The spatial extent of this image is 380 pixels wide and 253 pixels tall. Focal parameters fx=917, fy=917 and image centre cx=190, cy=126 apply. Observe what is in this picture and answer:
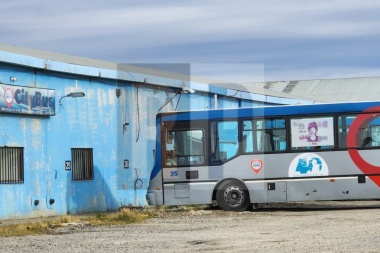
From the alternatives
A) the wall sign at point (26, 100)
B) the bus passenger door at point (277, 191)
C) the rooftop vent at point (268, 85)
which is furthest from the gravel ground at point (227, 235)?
the rooftop vent at point (268, 85)

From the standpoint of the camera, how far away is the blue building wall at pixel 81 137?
2736cm

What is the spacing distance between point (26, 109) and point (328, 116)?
29.2 feet

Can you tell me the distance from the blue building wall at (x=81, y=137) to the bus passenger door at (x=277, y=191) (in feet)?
22.9

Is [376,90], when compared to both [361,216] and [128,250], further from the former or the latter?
[128,250]

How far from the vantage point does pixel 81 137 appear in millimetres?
30469

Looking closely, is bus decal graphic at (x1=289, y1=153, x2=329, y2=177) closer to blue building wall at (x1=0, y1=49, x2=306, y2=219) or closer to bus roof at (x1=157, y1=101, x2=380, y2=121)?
bus roof at (x1=157, y1=101, x2=380, y2=121)

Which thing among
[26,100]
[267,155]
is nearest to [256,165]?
[267,155]

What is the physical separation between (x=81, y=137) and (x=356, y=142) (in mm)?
9427

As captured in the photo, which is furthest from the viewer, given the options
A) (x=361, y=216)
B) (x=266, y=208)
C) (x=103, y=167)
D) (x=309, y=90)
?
(x=309, y=90)

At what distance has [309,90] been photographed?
69312 mm

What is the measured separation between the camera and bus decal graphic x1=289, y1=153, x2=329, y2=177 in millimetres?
26219

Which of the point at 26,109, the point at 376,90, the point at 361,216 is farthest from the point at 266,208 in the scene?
the point at 376,90

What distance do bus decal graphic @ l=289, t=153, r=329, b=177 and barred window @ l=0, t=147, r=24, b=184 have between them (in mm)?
8058

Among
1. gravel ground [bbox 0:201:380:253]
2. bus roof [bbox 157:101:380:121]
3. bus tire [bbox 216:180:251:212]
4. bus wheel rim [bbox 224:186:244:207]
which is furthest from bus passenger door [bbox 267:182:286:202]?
bus roof [bbox 157:101:380:121]
